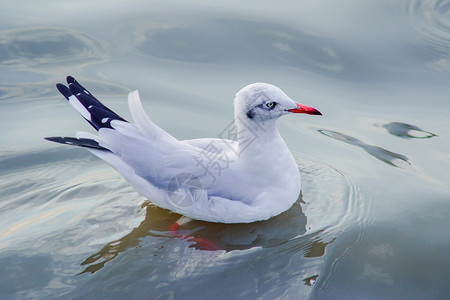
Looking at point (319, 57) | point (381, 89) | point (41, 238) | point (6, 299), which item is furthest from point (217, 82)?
point (6, 299)

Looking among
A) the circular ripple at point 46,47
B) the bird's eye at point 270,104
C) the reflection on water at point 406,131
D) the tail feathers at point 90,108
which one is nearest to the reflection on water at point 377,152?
the reflection on water at point 406,131

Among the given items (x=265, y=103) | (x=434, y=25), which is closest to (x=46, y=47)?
(x=265, y=103)

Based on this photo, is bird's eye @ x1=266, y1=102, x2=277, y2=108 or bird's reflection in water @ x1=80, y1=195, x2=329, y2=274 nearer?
bird's reflection in water @ x1=80, y1=195, x2=329, y2=274

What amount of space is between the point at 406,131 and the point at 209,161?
7.67 ft

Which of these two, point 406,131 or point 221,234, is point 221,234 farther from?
point 406,131

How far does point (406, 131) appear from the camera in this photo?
5.93 m

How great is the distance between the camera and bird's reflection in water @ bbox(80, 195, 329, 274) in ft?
14.4

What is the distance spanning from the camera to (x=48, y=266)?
14.0 feet

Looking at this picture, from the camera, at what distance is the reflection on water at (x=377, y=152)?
547cm

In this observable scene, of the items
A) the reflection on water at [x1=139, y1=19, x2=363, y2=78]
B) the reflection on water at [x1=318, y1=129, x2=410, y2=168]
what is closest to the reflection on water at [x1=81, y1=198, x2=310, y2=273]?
the reflection on water at [x1=318, y1=129, x2=410, y2=168]

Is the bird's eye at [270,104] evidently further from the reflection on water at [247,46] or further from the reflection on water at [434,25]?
the reflection on water at [434,25]

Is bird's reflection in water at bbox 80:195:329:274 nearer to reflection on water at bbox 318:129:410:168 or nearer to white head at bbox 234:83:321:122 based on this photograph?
white head at bbox 234:83:321:122

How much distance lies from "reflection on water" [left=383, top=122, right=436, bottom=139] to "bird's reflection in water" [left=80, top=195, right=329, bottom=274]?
1.60m

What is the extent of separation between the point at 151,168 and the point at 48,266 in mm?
1028
